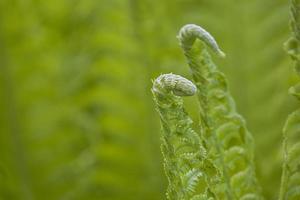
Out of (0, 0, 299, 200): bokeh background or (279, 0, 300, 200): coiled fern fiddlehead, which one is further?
(0, 0, 299, 200): bokeh background

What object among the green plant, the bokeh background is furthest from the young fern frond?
the bokeh background

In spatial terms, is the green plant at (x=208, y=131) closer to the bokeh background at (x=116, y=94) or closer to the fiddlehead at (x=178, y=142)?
the fiddlehead at (x=178, y=142)

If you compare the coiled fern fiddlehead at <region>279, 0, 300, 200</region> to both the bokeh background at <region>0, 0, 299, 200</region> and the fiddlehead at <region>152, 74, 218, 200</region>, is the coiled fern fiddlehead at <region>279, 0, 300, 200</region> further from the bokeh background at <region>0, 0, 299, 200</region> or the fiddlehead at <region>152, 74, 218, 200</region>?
the bokeh background at <region>0, 0, 299, 200</region>

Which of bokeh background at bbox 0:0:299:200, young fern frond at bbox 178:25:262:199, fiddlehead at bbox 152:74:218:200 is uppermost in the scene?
bokeh background at bbox 0:0:299:200

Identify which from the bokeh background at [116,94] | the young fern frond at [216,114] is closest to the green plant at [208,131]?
the young fern frond at [216,114]

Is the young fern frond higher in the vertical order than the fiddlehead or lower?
higher

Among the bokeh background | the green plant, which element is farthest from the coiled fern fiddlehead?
the bokeh background

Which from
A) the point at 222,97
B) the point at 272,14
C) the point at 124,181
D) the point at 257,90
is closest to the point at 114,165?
the point at 124,181
